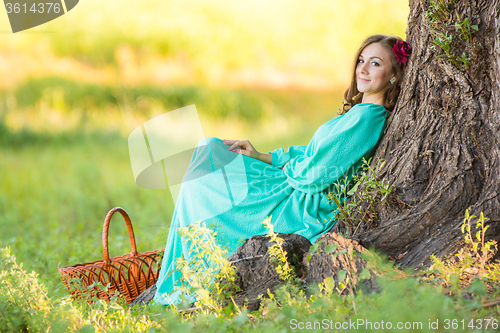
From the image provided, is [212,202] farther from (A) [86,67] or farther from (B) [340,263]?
(A) [86,67]

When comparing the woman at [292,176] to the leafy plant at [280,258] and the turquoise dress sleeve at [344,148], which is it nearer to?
the turquoise dress sleeve at [344,148]

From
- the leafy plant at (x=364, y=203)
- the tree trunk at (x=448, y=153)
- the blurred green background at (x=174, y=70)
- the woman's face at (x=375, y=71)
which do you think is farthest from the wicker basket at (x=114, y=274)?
the blurred green background at (x=174, y=70)

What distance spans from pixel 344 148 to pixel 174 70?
19.0ft

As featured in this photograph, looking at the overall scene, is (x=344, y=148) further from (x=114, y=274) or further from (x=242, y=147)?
(x=114, y=274)

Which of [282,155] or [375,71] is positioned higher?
[375,71]

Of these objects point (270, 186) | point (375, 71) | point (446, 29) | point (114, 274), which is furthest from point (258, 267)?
point (446, 29)

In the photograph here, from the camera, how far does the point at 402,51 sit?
212 centimetres

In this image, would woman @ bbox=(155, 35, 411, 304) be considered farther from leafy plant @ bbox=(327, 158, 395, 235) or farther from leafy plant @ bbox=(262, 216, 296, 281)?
leafy plant @ bbox=(262, 216, 296, 281)

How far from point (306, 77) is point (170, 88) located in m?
2.43

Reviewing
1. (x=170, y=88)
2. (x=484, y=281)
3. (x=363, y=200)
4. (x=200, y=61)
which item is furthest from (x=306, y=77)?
(x=484, y=281)

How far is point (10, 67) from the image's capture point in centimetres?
677

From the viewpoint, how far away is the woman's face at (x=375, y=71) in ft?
7.39

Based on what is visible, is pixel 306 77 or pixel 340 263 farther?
pixel 306 77

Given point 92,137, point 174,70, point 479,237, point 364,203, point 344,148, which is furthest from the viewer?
point 174,70
